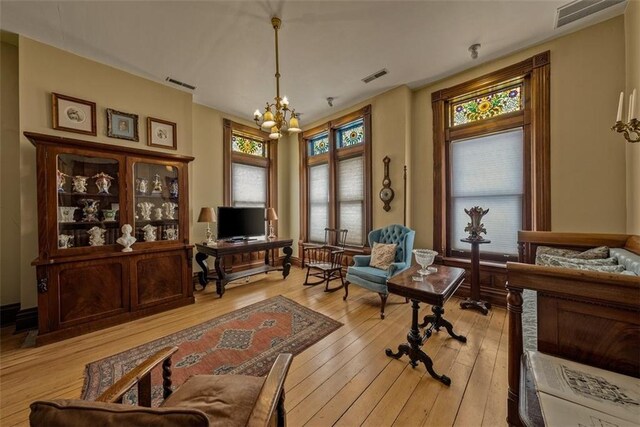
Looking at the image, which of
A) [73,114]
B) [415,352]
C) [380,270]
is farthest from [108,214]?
[415,352]

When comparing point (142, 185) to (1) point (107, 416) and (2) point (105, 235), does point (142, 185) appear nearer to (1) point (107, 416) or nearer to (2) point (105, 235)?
(2) point (105, 235)

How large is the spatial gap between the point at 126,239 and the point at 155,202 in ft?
2.08

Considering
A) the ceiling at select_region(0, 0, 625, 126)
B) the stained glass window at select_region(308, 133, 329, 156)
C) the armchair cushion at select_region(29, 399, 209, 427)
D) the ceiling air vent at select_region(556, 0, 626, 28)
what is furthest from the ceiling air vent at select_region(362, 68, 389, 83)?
the armchair cushion at select_region(29, 399, 209, 427)

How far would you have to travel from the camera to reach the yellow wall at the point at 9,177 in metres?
2.73

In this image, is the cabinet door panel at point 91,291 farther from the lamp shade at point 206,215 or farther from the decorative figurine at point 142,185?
the lamp shade at point 206,215

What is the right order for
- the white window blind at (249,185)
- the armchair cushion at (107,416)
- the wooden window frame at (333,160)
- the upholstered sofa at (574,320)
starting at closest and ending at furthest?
1. the armchair cushion at (107,416)
2. the upholstered sofa at (574,320)
3. the wooden window frame at (333,160)
4. the white window blind at (249,185)

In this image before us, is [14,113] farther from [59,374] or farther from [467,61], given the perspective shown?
[467,61]

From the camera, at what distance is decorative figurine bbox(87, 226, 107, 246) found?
2719 millimetres

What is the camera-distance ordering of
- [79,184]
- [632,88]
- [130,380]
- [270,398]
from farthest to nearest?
[79,184]
[632,88]
[130,380]
[270,398]

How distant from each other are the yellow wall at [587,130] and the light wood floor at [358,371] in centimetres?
145

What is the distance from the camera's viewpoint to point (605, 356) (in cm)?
110

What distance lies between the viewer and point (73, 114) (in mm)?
2852

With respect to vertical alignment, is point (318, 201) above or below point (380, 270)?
above

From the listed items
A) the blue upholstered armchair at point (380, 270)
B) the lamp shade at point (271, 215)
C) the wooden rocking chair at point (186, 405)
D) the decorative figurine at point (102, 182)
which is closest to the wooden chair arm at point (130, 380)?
the wooden rocking chair at point (186, 405)
